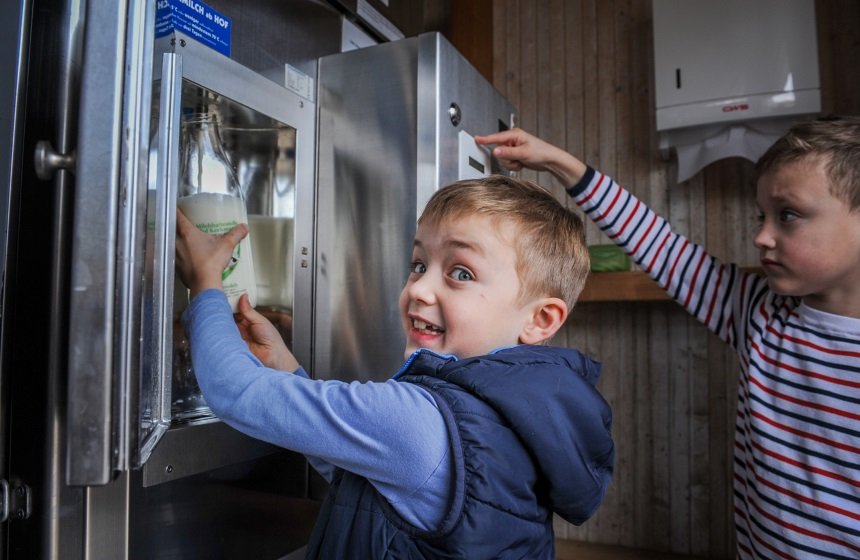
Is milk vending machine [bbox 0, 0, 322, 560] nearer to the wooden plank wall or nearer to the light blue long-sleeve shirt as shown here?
the light blue long-sleeve shirt

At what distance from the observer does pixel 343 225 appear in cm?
102

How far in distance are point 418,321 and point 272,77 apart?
0.45 meters

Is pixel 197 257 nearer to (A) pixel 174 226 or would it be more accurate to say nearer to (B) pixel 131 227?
(A) pixel 174 226

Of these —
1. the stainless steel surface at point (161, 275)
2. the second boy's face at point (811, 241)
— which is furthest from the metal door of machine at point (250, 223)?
the second boy's face at point (811, 241)

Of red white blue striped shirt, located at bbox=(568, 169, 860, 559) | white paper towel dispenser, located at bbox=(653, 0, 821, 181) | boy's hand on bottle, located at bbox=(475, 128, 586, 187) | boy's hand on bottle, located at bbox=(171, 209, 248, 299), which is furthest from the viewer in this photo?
white paper towel dispenser, located at bbox=(653, 0, 821, 181)

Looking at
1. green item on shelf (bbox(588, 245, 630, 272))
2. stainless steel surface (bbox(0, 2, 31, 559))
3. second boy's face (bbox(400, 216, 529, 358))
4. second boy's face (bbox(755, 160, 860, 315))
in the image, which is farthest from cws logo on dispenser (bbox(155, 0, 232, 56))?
green item on shelf (bbox(588, 245, 630, 272))

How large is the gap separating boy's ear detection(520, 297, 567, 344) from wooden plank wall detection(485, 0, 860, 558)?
163 cm

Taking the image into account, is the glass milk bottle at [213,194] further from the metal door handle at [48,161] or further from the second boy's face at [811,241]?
the second boy's face at [811,241]

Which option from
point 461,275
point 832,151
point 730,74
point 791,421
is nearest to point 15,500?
point 461,275

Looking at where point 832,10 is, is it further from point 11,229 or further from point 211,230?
point 11,229

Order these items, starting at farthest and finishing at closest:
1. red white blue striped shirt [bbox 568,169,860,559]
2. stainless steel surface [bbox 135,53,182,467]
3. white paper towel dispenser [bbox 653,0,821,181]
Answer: white paper towel dispenser [bbox 653,0,821,181]
red white blue striped shirt [bbox 568,169,860,559]
stainless steel surface [bbox 135,53,182,467]

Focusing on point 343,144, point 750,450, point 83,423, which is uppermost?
point 343,144

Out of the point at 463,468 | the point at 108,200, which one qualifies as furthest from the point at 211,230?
the point at 463,468

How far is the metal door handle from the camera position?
21.5 inches
